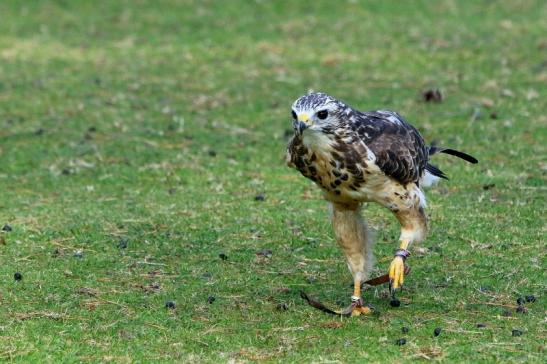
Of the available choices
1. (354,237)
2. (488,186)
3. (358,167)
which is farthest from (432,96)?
(358,167)

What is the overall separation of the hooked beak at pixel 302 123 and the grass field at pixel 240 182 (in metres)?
1.36

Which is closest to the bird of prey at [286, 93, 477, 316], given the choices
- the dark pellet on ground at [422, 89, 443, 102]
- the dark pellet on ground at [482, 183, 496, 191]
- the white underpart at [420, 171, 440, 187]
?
the white underpart at [420, 171, 440, 187]

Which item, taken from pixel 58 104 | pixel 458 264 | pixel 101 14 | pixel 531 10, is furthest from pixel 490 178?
pixel 101 14

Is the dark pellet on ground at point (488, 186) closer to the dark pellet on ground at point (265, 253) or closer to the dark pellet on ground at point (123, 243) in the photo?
the dark pellet on ground at point (265, 253)

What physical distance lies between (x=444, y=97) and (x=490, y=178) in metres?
3.43

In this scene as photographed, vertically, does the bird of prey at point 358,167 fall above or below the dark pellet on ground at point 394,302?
above

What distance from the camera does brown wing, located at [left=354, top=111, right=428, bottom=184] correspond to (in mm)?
7059

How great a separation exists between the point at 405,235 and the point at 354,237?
385 millimetres

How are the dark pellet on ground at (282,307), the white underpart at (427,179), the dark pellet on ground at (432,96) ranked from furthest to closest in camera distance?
1. the dark pellet on ground at (432,96)
2. the white underpart at (427,179)
3. the dark pellet on ground at (282,307)

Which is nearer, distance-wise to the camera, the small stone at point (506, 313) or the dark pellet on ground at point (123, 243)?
the small stone at point (506, 313)

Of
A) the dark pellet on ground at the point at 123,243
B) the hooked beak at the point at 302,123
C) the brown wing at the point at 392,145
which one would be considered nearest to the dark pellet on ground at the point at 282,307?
the brown wing at the point at 392,145

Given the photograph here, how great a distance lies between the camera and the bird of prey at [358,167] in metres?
6.85

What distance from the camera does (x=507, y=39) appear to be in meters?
17.1

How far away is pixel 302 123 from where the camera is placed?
6.63 metres
